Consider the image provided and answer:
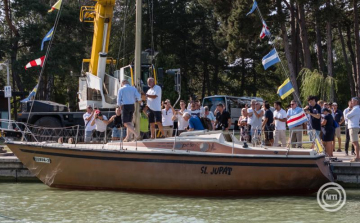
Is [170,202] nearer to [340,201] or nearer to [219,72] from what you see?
[340,201]

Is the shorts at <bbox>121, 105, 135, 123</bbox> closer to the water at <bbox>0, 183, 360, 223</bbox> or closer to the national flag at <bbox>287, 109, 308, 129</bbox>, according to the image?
the water at <bbox>0, 183, 360, 223</bbox>

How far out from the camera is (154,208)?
11.5 metres

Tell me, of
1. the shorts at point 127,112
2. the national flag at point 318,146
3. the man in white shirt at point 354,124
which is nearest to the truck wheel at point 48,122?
the shorts at point 127,112

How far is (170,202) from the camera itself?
1221cm

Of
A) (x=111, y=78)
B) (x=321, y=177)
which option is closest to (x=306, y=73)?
(x=111, y=78)

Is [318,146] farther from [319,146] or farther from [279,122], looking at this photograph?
[279,122]

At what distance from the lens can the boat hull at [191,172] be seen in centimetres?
1249

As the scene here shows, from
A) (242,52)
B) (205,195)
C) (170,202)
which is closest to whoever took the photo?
(170,202)

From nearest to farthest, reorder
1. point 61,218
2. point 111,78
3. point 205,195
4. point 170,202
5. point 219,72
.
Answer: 1. point 61,218
2. point 170,202
3. point 205,195
4. point 111,78
5. point 219,72

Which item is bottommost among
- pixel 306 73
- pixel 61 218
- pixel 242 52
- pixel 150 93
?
pixel 61 218

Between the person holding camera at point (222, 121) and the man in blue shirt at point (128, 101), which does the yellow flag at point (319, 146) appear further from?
the man in blue shirt at point (128, 101)

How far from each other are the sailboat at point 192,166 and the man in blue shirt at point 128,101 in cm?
33

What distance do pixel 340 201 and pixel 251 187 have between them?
1.94 metres

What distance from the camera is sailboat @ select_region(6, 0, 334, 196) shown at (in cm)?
1248
